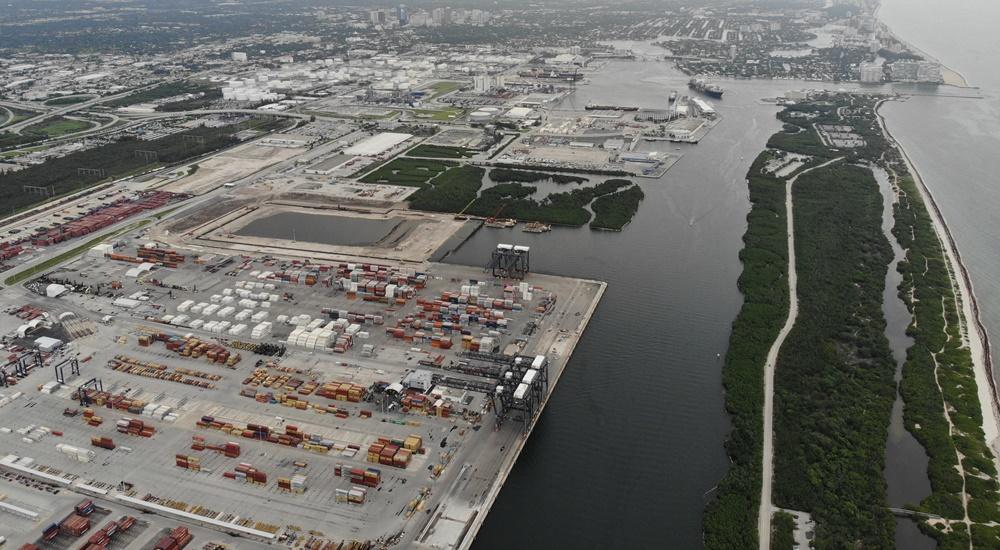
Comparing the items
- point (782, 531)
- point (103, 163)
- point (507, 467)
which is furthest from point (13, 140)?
point (782, 531)

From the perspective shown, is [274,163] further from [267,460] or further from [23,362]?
[267,460]

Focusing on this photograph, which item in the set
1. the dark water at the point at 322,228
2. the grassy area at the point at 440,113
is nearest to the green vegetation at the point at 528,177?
the dark water at the point at 322,228

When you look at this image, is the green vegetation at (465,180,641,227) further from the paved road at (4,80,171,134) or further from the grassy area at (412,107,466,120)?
the paved road at (4,80,171,134)

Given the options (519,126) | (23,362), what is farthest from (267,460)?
(519,126)

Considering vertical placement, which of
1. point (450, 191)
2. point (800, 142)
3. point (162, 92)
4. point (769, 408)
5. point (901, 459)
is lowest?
point (901, 459)

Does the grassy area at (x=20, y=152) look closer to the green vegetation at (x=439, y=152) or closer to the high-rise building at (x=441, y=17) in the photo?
the green vegetation at (x=439, y=152)

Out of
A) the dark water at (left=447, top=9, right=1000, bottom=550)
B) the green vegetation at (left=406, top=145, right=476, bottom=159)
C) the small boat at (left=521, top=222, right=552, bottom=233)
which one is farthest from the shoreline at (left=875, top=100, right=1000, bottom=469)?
the green vegetation at (left=406, top=145, right=476, bottom=159)

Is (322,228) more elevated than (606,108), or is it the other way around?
(606,108)

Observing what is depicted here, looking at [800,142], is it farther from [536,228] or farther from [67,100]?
[67,100]
